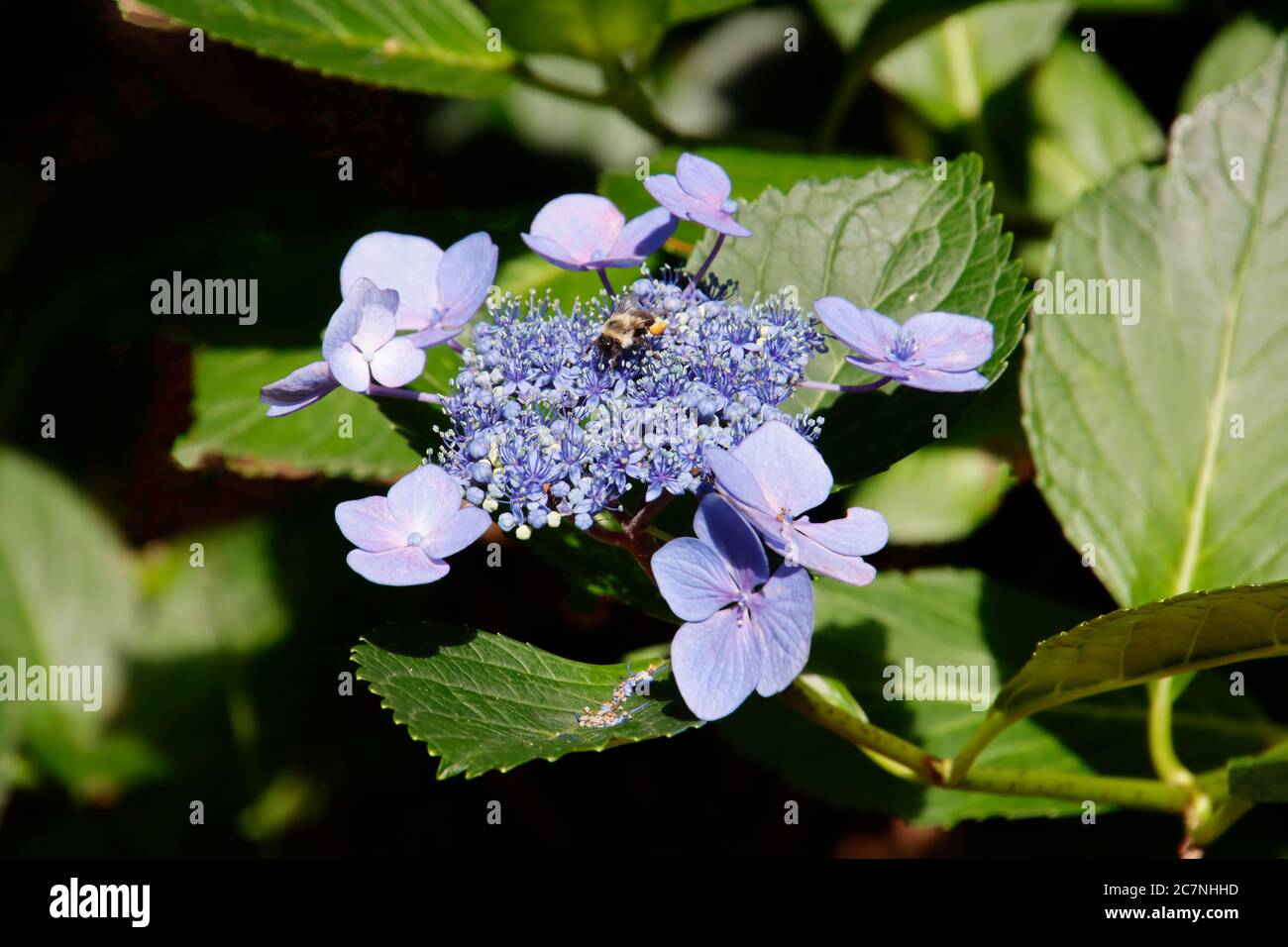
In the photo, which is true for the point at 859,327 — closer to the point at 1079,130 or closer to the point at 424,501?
the point at 424,501

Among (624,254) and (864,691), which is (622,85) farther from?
(864,691)

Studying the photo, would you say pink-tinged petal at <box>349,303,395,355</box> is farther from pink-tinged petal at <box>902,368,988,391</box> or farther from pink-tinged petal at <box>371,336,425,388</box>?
pink-tinged petal at <box>902,368,988,391</box>

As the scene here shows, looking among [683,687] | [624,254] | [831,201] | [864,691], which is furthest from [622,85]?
[683,687]

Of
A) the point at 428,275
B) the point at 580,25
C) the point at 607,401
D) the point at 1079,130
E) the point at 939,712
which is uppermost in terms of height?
the point at 1079,130

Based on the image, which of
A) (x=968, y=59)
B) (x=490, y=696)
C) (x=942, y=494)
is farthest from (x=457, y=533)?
(x=968, y=59)

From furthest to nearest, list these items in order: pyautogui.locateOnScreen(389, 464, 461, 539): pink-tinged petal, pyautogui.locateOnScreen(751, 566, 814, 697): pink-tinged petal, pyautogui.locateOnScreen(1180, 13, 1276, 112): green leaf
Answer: pyautogui.locateOnScreen(1180, 13, 1276, 112): green leaf < pyautogui.locateOnScreen(389, 464, 461, 539): pink-tinged petal < pyautogui.locateOnScreen(751, 566, 814, 697): pink-tinged petal

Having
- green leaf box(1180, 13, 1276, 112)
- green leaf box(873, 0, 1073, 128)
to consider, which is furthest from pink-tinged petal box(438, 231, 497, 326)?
green leaf box(1180, 13, 1276, 112)

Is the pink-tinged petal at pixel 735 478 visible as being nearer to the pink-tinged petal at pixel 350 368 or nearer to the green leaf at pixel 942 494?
the pink-tinged petal at pixel 350 368
